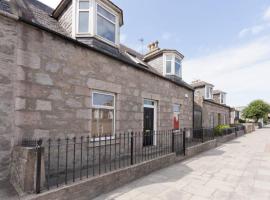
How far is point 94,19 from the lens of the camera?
22.6ft

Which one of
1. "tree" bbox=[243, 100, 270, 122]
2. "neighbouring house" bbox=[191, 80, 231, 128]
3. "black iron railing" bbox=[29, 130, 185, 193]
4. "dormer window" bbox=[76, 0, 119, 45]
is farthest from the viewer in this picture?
"tree" bbox=[243, 100, 270, 122]

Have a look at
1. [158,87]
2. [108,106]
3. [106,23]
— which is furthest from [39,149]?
[158,87]

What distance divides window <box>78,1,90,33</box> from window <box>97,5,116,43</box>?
41 centimetres

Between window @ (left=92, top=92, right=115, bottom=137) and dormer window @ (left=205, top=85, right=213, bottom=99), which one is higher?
dormer window @ (left=205, top=85, right=213, bottom=99)

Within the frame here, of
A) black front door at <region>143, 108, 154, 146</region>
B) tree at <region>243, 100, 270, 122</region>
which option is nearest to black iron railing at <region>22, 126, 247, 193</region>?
black front door at <region>143, 108, 154, 146</region>

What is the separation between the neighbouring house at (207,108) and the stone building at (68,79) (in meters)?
8.16

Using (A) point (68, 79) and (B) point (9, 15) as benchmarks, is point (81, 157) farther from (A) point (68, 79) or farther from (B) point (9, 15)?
(B) point (9, 15)

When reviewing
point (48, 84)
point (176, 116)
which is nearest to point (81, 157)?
point (48, 84)

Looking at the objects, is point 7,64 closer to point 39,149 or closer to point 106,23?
point 39,149

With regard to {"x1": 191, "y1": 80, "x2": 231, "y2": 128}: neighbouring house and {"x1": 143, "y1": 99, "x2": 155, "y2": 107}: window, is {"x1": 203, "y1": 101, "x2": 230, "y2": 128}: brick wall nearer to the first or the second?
{"x1": 191, "y1": 80, "x2": 231, "y2": 128}: neighbouring house

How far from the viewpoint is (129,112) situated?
7559mm

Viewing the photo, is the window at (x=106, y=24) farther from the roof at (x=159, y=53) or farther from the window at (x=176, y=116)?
the window at (x=176, y=116)

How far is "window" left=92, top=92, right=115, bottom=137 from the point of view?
6.27m

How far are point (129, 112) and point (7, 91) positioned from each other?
432 cm
